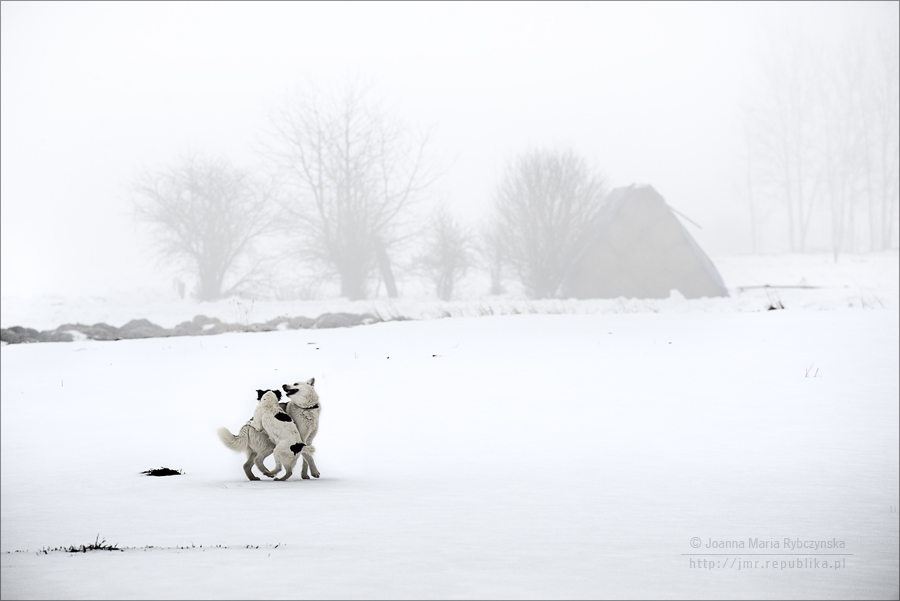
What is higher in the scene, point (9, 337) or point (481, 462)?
Result: point (9, 337)

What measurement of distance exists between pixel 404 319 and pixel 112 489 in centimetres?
1202

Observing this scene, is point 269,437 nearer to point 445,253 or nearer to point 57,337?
point 57,337

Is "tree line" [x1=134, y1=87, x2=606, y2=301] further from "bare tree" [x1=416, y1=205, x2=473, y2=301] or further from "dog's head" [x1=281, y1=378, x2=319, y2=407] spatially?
"dog's head" [x1=281, y1=378, x2=319, y2=407]

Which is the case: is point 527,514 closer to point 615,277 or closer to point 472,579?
point 472,579

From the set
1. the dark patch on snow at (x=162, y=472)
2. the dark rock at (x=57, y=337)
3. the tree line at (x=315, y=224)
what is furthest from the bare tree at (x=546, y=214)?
the dark patch on snow at (x=162, y=472)

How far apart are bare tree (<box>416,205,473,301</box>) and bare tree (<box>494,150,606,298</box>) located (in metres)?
2.64

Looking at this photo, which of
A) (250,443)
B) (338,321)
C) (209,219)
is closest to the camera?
(250,443)

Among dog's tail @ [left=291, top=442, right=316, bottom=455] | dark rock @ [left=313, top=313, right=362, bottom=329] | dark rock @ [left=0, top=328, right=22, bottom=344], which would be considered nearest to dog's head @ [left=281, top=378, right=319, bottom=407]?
dog's tail @ [left=291, top=442, right=316, bottom=455]

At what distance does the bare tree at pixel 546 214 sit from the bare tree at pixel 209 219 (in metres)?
10.2

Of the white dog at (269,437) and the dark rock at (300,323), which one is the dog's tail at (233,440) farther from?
the dark rock at (300,323)

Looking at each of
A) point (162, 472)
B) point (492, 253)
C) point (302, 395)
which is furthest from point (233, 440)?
point (492, 253)

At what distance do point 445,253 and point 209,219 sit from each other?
31.4 feet

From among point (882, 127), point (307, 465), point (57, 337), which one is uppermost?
point (882, 127)

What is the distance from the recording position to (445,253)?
28953 mm
